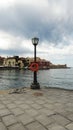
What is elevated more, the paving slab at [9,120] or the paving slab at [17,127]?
the paving slab at [9,120]

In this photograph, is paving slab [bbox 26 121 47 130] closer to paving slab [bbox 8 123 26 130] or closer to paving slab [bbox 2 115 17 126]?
paving slab [bbox 8 123 26 130]

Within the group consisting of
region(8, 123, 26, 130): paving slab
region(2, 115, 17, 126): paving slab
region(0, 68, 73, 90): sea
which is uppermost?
region(2, 115, 17, 126): paving slab

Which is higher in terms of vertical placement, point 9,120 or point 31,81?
point 9,120

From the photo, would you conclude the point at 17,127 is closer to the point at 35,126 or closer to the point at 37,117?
the point at 35,126

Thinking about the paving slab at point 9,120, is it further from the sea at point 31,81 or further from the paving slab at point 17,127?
the sea at point 31,81

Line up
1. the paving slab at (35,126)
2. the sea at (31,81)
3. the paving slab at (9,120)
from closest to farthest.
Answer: the paving slab at (35,126) → the paving slab at (9,120) → the sea at (31,81)

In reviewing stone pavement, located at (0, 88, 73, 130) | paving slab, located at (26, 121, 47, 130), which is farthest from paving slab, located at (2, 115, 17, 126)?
paving slab, located at (26, 121, 47, 130)

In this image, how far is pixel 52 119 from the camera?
4.17 m

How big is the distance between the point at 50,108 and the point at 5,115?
154 centimetres

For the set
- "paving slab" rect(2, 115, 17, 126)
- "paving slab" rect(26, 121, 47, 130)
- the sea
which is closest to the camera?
"paving slab" rect(26, 121, 47, 130)

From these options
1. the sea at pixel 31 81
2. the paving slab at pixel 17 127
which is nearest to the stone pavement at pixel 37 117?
the paving slab at pixel 17 127

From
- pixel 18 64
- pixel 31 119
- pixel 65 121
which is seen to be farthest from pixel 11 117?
pixel 18 64

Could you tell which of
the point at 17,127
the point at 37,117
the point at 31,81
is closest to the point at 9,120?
the point at 17,127

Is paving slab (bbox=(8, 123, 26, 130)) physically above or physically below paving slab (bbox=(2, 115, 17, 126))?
below
